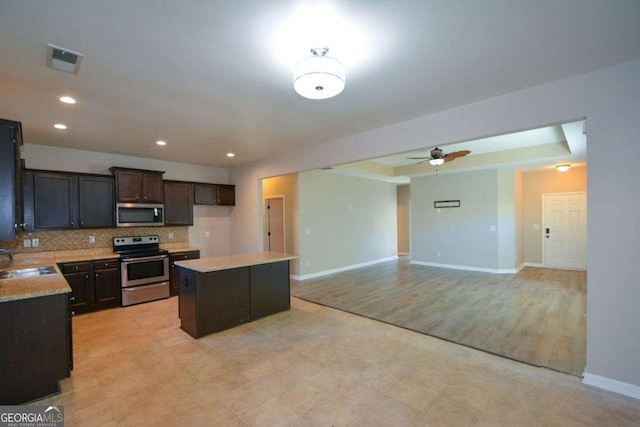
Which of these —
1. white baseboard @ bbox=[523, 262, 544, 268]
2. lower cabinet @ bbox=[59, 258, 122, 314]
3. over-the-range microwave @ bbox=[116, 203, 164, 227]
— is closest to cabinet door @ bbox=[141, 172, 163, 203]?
over-the-range microwave @ bbox=[116, 203, 164, 227]

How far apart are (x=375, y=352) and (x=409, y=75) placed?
9.17 ft

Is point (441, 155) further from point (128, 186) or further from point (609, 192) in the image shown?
point (128, 186)

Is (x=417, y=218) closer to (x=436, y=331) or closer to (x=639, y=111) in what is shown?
(x=436, y=331)

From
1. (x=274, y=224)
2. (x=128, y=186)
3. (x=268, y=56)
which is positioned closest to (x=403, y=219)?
(x=274, y=224)

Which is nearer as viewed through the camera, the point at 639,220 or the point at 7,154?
the point at 639,220

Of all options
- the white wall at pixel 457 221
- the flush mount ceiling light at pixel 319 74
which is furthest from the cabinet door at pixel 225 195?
the white wall at pixel 457 221

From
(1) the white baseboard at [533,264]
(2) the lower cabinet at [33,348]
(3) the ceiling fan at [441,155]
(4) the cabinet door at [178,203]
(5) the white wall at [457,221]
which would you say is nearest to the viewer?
(2) the lower cabinet at [33,348]

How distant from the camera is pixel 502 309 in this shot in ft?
14.6

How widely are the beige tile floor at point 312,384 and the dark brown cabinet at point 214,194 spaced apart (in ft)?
10.1

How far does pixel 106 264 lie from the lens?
457 cm

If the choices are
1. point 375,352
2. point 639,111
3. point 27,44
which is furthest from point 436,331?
point 27,44

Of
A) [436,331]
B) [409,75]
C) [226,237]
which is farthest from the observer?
[226,237]

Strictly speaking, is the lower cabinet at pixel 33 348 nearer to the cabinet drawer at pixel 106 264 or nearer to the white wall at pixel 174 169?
the cabinet drawer at pixel 106 264

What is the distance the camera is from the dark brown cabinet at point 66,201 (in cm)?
423
